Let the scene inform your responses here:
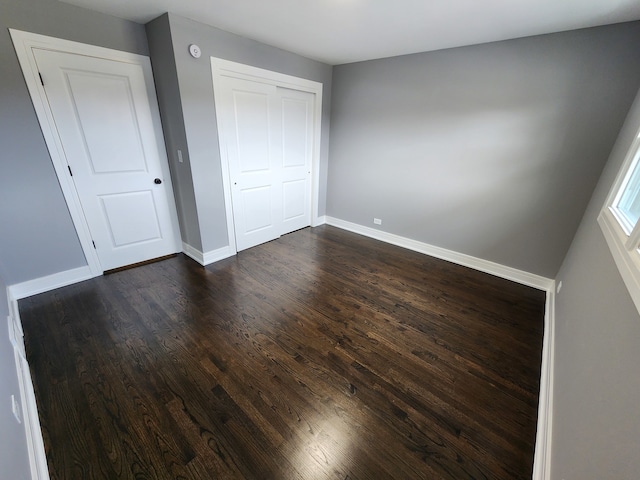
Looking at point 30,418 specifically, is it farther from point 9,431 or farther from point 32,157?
point 32,157

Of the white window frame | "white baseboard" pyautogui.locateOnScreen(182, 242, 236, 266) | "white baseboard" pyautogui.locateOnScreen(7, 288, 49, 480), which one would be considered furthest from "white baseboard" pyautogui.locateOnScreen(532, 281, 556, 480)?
"white baseboard" pyautogui.locateOnScreen(182, 242, 236, 266)

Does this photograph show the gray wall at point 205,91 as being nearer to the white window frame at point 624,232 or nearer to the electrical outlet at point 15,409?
the electrical outlet at point 15,409

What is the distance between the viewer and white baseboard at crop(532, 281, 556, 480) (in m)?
1.20

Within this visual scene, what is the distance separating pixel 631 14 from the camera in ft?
5.94

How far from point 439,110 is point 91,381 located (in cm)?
388

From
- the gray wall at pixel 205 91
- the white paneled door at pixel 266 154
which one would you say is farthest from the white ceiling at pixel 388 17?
the white paneled door at pixel 266 154

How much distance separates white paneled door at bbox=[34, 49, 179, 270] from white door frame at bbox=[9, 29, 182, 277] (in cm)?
3

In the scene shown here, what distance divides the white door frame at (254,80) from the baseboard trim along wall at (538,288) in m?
1.15

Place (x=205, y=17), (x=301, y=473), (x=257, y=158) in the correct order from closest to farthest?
(x=301, y=473)
(x=205, y=17)
(x=257, y=158)

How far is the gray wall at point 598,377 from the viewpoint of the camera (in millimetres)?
717

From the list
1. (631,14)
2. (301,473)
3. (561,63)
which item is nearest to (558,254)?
(561,63)

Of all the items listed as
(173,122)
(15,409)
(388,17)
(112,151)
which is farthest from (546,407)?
(112,151)

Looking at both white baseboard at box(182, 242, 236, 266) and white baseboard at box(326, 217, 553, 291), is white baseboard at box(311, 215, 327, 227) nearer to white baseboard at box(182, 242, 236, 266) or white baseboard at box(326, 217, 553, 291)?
white baseboard at box(326, 217, 553, 291)

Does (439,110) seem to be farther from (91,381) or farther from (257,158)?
(91,381)
